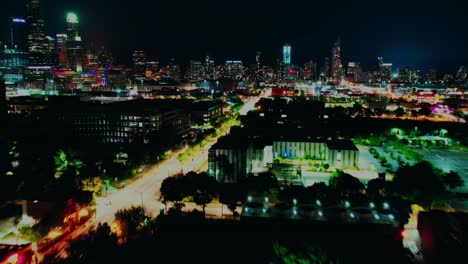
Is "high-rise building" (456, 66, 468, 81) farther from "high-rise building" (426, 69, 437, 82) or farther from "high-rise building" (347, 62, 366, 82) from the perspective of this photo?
"high-rise building" (347, 62, 366, 82)

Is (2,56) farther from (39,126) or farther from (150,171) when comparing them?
(150,171)

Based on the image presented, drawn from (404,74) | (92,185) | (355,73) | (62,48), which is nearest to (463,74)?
(404,74)

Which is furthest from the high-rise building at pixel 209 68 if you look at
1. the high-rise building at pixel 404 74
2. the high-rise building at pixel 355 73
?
the high-rise building at pixel 404 74

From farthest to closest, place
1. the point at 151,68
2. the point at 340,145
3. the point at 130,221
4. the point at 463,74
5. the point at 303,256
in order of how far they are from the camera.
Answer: the point at 463,74 → the point at 151,68 → the point at 340,145 → the point at 130,221 → the point at 303,256

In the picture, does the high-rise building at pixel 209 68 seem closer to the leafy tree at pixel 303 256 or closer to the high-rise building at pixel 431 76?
the high-rise building at pixel 431 76

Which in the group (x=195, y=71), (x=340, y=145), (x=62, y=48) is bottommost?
(x=340, y=145)

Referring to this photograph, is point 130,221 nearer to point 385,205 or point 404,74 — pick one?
point 385,205

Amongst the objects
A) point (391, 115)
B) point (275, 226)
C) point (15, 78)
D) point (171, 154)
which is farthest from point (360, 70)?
point (275, 226)
